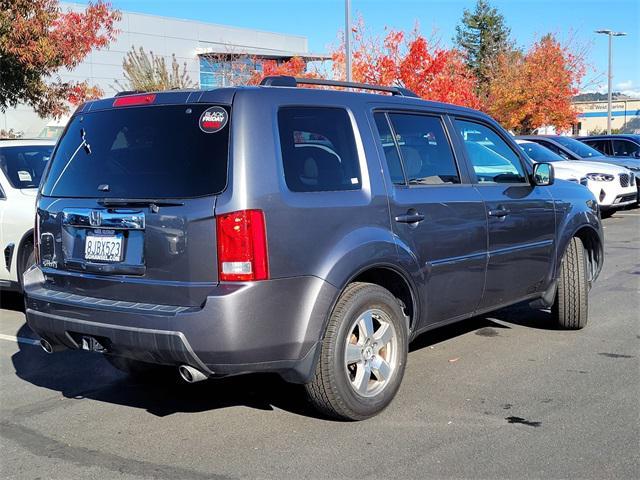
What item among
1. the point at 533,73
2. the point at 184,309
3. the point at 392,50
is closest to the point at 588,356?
the point at 184,309

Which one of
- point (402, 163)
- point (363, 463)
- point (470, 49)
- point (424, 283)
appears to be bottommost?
point (363, 463)

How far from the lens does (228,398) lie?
16.7 ft

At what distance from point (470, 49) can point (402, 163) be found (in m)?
56.2

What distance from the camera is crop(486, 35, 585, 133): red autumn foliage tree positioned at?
33875mm

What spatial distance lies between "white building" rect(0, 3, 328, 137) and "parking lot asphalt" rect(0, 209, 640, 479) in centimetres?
2759

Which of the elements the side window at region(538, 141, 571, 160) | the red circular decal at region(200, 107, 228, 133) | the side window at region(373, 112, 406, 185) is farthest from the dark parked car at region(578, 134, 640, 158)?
the red circular decal at region(200, 107, 228, 133)

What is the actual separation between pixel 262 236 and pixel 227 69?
105 feet

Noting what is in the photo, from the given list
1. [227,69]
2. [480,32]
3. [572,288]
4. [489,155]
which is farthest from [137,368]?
[480,32]

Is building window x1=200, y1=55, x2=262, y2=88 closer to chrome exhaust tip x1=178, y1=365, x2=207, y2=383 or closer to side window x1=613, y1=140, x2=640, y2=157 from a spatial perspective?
side window x1=613, y1=140, x2=640, y2=157

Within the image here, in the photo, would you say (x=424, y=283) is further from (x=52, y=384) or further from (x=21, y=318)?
(x=21, y=318)

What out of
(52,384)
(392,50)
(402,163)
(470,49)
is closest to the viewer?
(402,163)

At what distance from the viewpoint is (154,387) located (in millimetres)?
5355

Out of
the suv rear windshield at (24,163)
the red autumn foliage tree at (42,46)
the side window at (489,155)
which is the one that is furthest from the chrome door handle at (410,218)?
the red autumn foliage tree at (42,46)

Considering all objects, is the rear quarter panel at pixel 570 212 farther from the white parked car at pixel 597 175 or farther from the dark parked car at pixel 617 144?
the dark parked car at pixel 617 144
